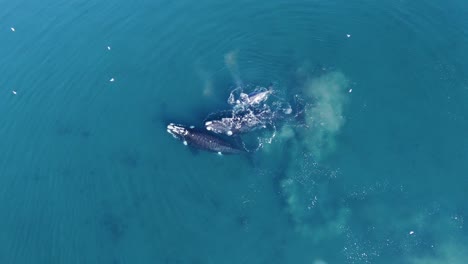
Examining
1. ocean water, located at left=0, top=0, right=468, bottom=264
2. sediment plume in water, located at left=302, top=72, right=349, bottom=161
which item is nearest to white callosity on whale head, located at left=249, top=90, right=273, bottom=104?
ocean water, located at left=0, top=0, right=468, bottom=264

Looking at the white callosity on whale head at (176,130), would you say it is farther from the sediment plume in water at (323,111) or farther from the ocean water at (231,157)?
the sediment plume in water at (323,111)

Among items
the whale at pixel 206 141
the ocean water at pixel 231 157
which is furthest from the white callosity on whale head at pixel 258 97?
the whale at pixel 206 141

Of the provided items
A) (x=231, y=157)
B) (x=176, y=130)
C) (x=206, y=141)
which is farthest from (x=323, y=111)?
(x=176, y=130)

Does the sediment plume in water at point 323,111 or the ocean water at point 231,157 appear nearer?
the ocean water at point 231,157

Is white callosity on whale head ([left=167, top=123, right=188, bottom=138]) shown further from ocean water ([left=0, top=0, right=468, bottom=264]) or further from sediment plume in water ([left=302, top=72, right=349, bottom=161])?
sediment plume in water ([left=302, top=72, right=349, bottom=161])

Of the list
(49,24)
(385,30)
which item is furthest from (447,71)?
(49,24)

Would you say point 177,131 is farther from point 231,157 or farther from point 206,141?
point 231,157
